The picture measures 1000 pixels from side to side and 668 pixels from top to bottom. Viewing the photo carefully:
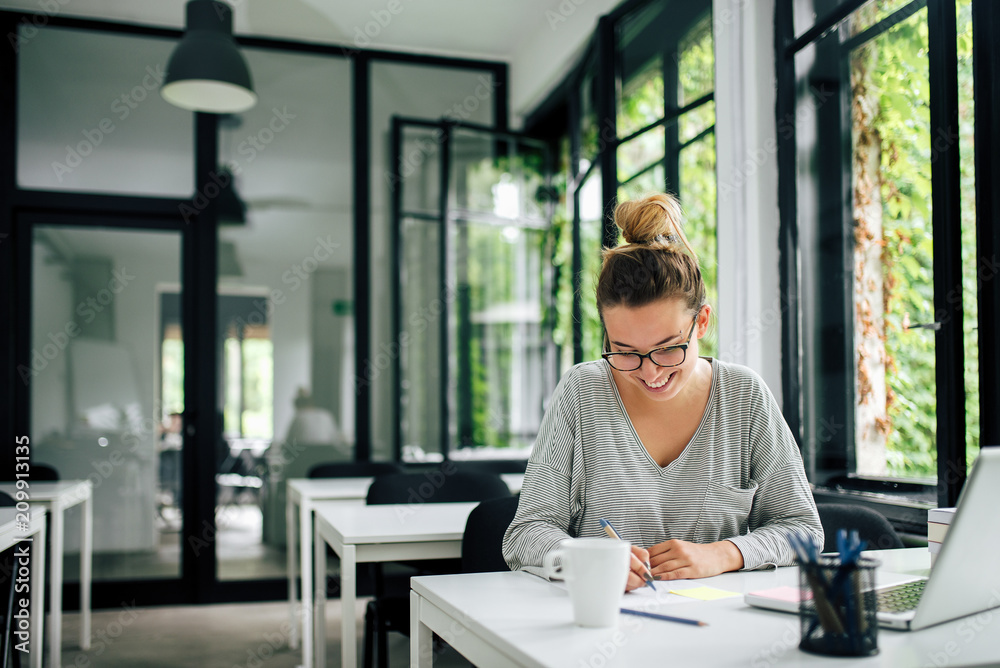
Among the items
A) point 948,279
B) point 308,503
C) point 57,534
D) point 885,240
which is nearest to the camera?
point 948,279

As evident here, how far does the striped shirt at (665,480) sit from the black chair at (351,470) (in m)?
2.41

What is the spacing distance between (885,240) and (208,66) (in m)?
2.88

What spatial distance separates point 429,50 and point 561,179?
3.86ft

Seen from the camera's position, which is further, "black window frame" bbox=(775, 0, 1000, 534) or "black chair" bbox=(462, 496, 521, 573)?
"black window frame" bbox=(775, 0, 1000, 534)

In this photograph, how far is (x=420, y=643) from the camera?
1.32 m

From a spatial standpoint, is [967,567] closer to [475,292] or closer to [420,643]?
[420,643]

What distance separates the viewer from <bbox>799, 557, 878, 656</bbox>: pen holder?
913 millimetres

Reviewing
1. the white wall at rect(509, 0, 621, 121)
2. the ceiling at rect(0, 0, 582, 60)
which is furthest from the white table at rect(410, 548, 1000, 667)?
the ceiling at rect(0, 0, 582, 60)

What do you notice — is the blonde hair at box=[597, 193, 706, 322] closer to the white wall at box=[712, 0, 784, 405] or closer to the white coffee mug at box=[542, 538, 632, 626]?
the white coffee mug at box=[542, 538, 632, 626]

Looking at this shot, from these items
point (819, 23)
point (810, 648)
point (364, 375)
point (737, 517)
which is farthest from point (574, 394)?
point (364, 375)

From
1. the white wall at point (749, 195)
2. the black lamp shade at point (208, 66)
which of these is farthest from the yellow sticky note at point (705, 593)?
the black lamp shade at point (208, 66)

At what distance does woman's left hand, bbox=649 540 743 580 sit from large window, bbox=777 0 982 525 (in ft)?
3.45

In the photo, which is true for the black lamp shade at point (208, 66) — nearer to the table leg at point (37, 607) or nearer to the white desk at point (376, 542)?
the table leg at point (37, 607)

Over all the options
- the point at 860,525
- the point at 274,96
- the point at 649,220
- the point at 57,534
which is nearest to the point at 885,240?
the point at 860,525
